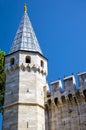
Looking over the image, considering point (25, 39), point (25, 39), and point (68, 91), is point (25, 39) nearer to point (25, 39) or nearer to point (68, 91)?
point (25, 39)

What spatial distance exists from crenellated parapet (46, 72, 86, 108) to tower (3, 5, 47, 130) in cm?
73

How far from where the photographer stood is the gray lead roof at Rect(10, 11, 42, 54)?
2052cm

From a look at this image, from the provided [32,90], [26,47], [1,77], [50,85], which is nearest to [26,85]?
[32,90]

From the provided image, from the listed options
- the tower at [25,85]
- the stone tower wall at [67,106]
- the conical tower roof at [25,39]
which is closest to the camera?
the stone tower wall at [67,106]

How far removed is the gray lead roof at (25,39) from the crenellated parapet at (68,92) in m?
3.20

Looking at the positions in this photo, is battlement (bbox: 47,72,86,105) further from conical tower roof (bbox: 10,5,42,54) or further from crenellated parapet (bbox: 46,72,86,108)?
conical tower roof (bbox: 10,5,42,54)

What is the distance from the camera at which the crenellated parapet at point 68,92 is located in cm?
1773

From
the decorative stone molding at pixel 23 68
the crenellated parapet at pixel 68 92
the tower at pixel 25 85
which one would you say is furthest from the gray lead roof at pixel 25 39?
the crenellated parapet at pixel 68 92

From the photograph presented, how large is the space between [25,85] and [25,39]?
14.2 feet

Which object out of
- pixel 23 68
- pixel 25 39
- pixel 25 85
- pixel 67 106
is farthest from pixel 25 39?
pixel 67 106

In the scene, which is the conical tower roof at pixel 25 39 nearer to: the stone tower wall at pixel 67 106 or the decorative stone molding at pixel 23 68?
the decorative stone molding at pixel 23 68

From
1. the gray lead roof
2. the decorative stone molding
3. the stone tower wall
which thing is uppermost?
the gray lead roof

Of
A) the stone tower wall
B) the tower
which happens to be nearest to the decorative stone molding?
the tower

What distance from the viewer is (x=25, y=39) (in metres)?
21.3
